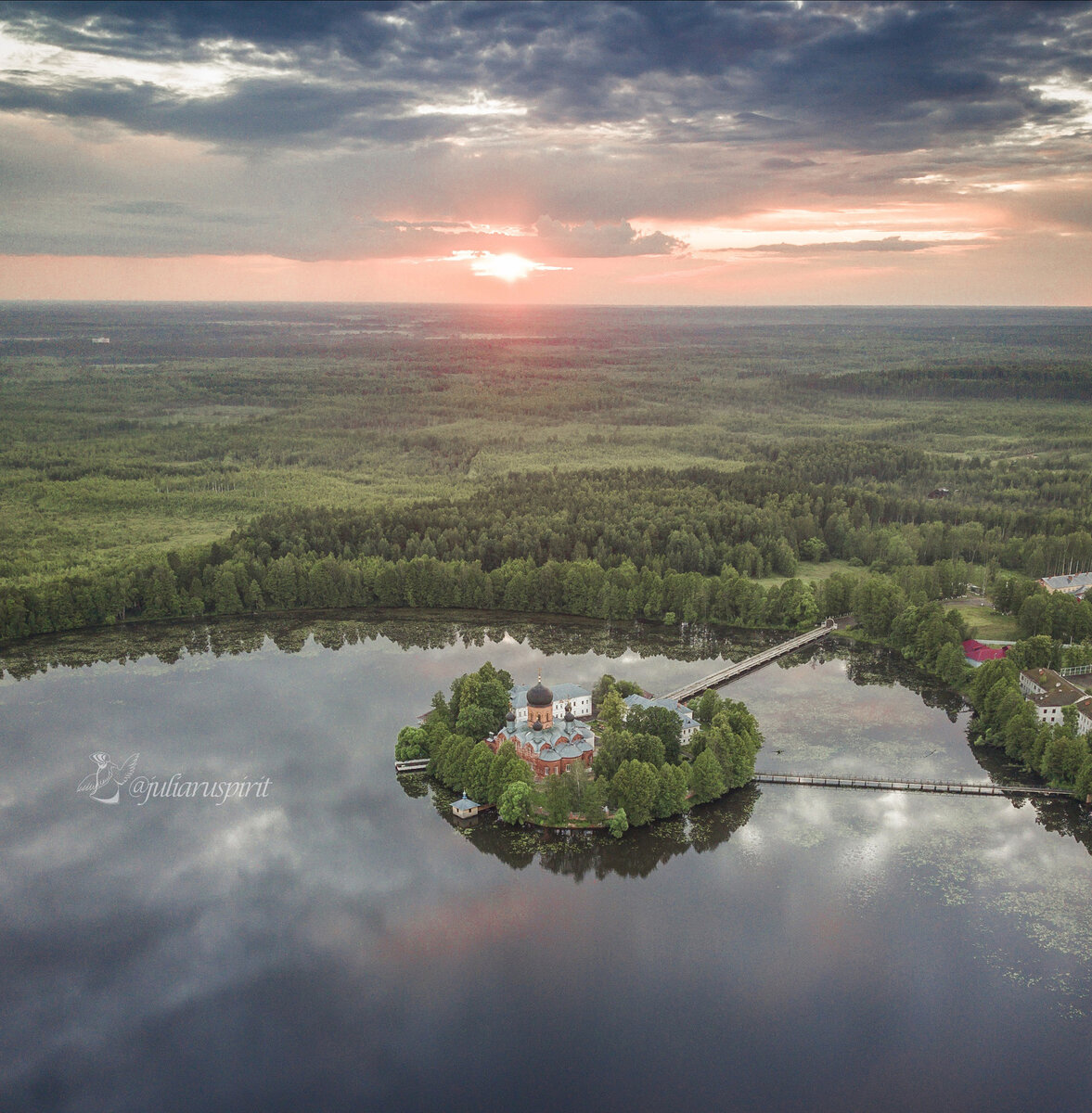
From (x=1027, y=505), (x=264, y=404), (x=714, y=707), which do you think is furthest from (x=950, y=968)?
(x=264, y=404)

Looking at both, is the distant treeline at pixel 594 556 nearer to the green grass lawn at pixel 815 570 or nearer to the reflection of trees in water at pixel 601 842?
the green grass lawn at pixel 815 570

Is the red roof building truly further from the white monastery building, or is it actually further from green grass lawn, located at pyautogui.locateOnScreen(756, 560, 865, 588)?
green grass lawn, located at pyautogui.locateOnScreen(756, 560, 865, 588)

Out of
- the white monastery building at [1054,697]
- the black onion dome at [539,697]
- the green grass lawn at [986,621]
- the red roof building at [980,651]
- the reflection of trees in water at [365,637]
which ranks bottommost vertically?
the reflection of trees in water at [365,637]

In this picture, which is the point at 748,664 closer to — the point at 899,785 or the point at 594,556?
the point at 899,785

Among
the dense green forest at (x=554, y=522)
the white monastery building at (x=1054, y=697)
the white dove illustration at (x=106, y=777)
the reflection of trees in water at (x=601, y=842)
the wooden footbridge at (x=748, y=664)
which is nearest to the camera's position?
the reflection of trees in water at (x=601, y=842)

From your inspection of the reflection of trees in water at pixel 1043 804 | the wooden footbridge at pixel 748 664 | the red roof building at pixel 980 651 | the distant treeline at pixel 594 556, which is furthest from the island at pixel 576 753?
the distant treeline at pixel 594 556
